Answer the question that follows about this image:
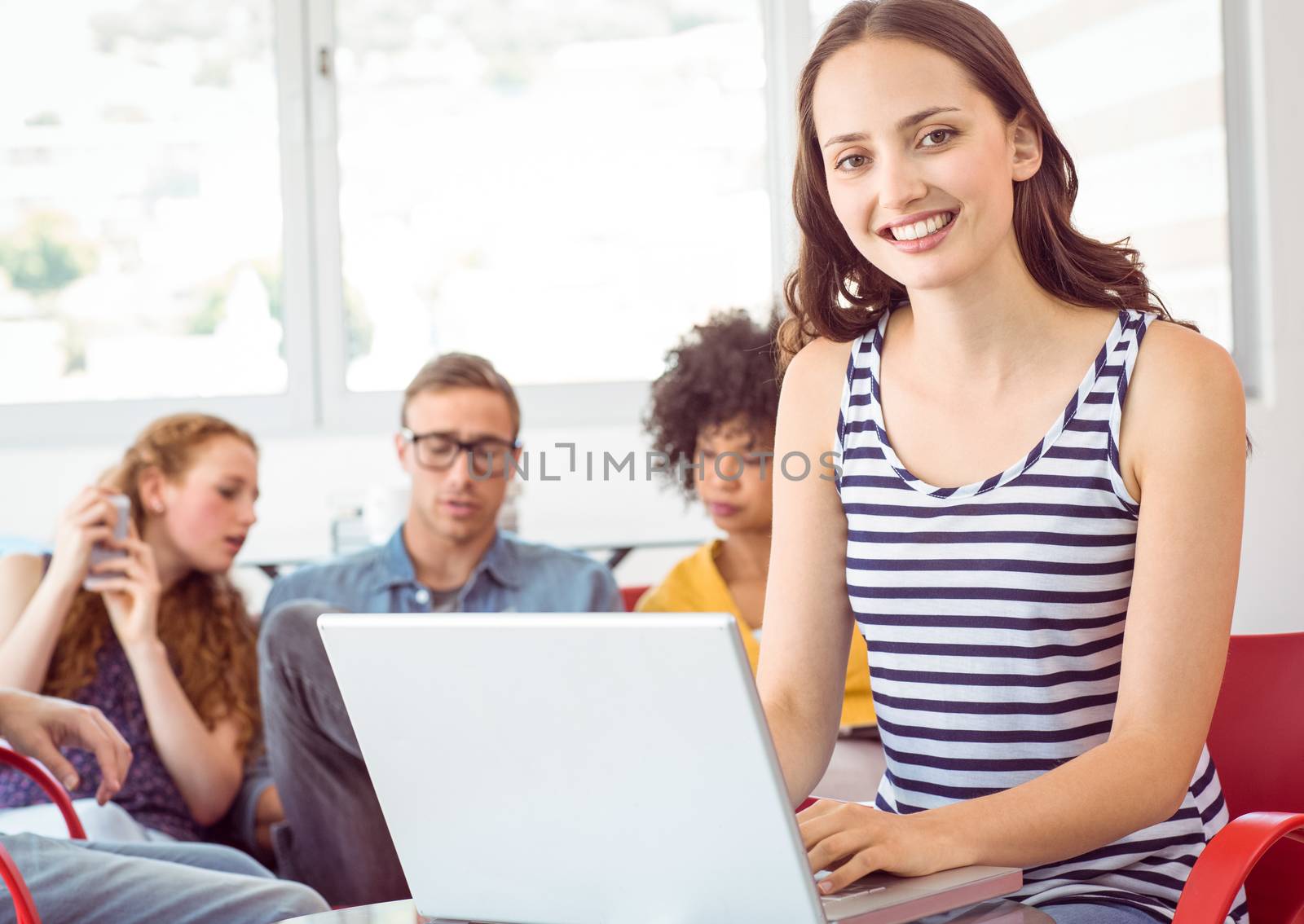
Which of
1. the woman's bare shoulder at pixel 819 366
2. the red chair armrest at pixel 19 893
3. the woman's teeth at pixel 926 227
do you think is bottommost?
the red chair armrest at pixel 19 893

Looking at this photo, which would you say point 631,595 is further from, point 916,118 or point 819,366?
point 916,118

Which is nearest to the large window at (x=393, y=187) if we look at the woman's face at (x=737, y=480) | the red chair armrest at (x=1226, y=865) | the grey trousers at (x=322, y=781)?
the woman's face at (x=737, y=480)

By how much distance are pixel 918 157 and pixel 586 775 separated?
0.64 meters

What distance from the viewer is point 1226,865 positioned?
987 mm

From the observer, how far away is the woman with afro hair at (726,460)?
234 cm

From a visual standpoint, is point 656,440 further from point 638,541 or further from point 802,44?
point 802,44

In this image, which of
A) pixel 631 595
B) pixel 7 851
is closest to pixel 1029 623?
pixel 7 851

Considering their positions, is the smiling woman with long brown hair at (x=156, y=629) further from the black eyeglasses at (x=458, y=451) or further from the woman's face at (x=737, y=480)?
the woman's face at (x=737, y=480)

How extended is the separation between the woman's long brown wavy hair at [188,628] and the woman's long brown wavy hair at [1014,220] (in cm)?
136

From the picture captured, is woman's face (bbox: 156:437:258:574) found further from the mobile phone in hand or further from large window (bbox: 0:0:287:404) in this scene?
large window (bbox: 0:0:287:404)

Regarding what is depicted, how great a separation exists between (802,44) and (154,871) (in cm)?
268

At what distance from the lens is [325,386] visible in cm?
355

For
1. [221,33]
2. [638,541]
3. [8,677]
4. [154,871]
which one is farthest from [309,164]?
[154,871]

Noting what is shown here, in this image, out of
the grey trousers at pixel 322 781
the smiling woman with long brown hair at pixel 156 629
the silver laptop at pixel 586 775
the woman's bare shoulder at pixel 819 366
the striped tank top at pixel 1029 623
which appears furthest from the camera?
the smiling woman with long brown hair at pixel 156 629
